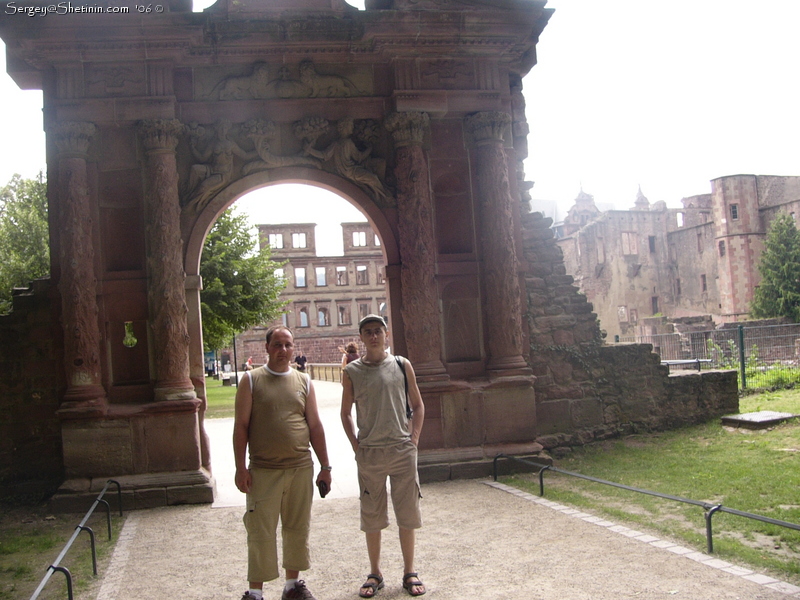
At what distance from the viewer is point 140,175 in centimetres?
962

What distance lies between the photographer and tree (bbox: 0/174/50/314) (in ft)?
98.9

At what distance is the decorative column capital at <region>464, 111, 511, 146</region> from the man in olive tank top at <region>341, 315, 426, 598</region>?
18.0 feet

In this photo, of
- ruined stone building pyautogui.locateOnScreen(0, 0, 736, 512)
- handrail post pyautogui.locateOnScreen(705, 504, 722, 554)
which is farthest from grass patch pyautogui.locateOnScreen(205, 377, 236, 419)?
handrail post pyautogui.locateOnScreen(705, 504, 722, 554)

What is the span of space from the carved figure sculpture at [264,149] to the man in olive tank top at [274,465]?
5288mm

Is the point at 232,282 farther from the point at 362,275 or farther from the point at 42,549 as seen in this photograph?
the point at 362,275

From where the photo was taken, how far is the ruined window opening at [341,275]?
5681 centimetres

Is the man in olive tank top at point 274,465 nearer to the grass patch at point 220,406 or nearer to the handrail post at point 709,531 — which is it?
the handrail post at point 709,531

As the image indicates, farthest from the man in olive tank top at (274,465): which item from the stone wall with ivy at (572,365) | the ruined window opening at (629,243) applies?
the ruined window opening at (629,243)

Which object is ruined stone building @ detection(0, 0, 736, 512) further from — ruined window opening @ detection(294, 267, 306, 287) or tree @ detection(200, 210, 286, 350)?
ruined window opening @ detection(294, 267, 306, 287)

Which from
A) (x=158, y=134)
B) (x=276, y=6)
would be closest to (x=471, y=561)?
(x=158, y=134)

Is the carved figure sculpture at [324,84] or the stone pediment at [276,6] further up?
the stone pediment at [276,6]

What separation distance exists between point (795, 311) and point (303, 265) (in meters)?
31.3

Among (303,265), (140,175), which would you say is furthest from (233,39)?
(303,265)

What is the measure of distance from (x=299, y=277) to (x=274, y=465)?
51.7m
